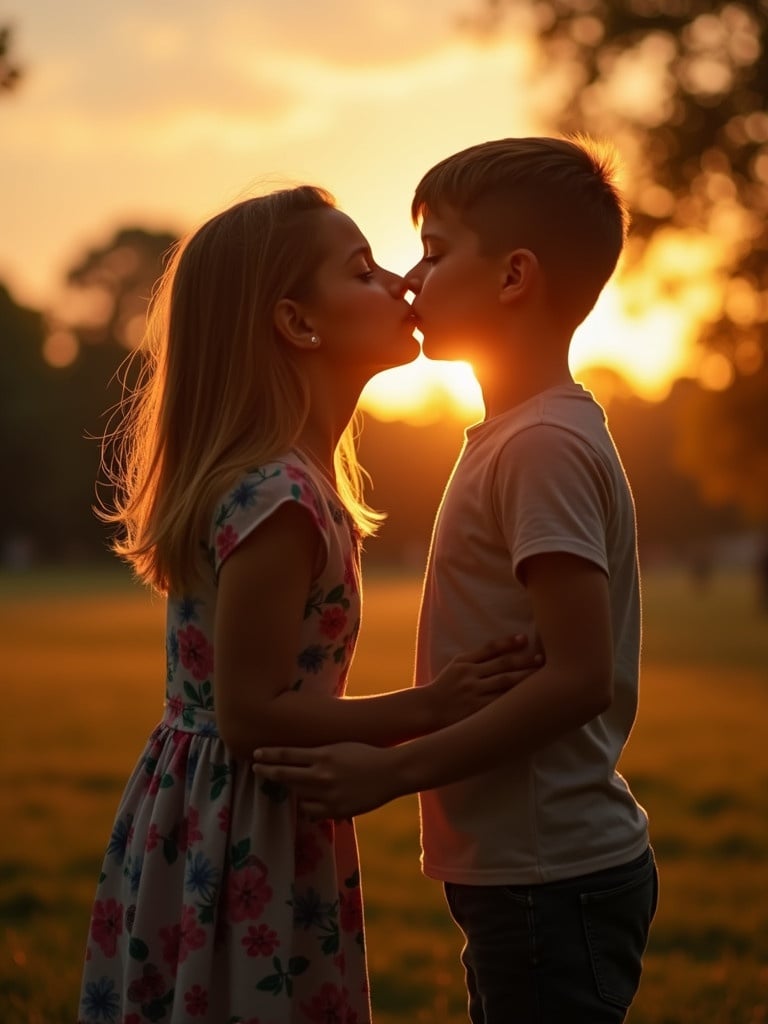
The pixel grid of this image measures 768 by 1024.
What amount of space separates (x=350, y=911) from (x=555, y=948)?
0.47 m

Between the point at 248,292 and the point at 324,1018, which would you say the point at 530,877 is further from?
the point at 248,292

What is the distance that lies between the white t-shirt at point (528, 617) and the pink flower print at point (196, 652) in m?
0.45

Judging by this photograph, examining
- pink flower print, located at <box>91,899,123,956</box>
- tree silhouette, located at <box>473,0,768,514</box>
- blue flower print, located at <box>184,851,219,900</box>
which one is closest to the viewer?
blue flower print, located at <box>184,851,219,900</box>

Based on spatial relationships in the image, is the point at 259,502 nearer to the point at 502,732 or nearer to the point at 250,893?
the point at 502,732

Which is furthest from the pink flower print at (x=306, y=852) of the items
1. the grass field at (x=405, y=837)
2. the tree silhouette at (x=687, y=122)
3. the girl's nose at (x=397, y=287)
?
the tree silhouette at (x=687, y=122)

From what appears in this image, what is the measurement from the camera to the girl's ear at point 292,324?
2838 mm

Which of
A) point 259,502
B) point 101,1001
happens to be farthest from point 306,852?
point 259,502

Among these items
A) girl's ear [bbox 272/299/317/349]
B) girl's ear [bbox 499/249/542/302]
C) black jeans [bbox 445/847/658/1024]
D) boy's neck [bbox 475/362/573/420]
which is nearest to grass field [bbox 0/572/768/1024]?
black jeans [bbox 445/847/658/1024]

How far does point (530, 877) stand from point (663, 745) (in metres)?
11.8

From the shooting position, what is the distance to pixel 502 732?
248 centimetres

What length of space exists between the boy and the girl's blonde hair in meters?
0.29

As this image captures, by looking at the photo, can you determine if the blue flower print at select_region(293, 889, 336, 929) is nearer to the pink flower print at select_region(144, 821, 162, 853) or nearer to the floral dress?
the floral dress

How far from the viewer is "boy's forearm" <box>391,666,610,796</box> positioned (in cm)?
247

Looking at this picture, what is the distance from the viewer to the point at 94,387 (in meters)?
64.6
